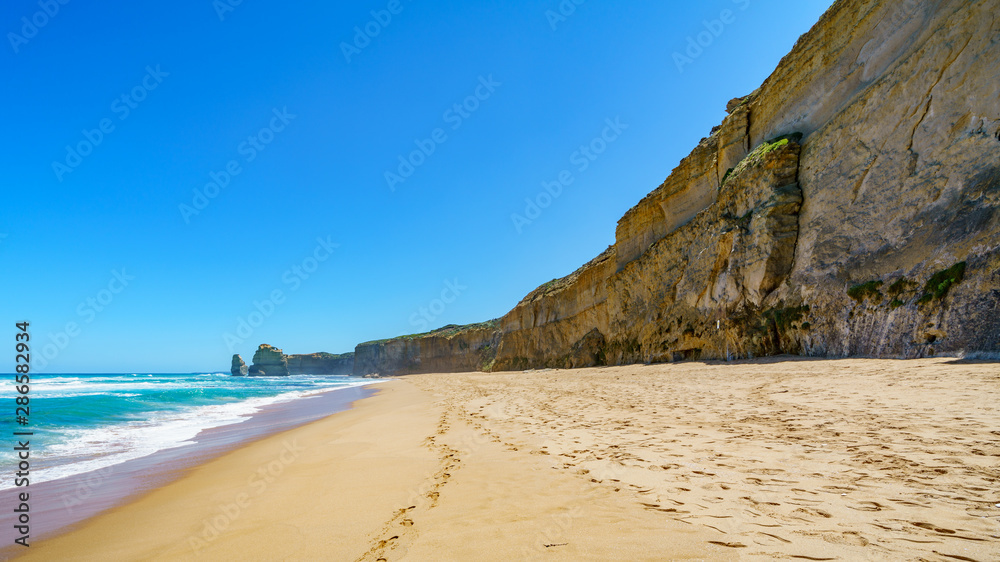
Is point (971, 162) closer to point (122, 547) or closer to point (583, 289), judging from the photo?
point (122, 547)

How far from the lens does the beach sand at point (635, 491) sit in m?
2.52

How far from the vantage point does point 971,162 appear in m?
9.91

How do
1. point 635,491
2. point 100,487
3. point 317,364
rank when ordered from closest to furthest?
point 635,491, point 100,487, point 317,364

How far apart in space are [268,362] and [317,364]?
15.9 metres

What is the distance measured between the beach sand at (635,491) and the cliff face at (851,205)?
4139 mm

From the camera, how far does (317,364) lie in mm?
132000

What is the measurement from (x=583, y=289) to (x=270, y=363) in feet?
370

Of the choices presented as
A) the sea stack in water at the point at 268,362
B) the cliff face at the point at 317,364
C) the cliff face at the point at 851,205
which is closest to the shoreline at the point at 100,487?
the cliff face at the point at 851,205

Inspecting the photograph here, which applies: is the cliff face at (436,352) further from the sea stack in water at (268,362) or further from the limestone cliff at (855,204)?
the limestone cliff at (855,204)

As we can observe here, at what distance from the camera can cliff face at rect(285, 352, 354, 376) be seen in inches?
5074

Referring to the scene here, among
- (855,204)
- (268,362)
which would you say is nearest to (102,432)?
(855,204)

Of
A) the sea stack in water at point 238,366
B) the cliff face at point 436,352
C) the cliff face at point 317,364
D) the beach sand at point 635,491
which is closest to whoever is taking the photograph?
the beach sand at point 635,491
